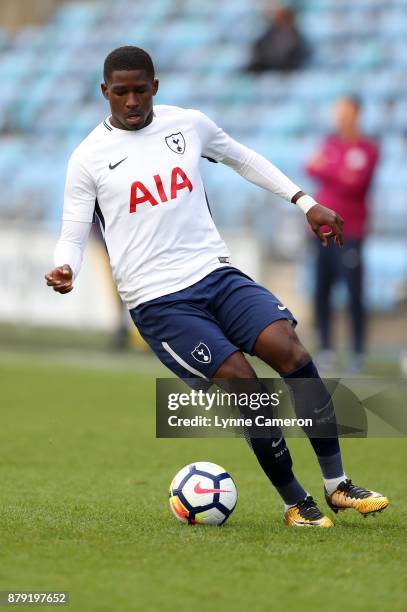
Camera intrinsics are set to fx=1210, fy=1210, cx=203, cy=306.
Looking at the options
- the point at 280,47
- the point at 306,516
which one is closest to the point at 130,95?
the point at 306,516

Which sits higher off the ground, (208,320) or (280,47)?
(280,47)

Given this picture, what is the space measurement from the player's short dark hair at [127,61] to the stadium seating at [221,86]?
9.20m

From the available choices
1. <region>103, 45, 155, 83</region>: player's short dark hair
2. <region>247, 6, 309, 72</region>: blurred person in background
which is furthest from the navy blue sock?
<region>247, 6, 309, 72</region>: blurred person in background

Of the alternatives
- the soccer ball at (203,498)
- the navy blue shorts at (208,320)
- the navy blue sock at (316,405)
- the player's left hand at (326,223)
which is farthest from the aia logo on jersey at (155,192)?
the soccer ball at (203,498)

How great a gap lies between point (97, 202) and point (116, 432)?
3.84 metres

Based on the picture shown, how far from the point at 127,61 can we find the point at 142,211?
26.1 inches

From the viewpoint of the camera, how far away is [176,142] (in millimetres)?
5531

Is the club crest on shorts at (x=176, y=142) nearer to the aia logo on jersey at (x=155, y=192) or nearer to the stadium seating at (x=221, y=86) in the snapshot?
the aia logo on jersey at (x=155, y=192)

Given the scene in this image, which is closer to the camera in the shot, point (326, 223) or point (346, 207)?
point (326, 223)

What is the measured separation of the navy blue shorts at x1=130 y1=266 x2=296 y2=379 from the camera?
5.25 meters

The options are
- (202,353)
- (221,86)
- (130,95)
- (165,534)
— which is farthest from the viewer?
(221,86)

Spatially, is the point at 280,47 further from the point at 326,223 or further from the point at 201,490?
the point at 201,490

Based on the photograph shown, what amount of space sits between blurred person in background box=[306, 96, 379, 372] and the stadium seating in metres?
1.93

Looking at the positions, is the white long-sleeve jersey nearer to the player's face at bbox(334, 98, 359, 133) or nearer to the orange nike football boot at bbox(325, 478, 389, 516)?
the orange nike football boot at bbox(325, 478, 389, 516)
